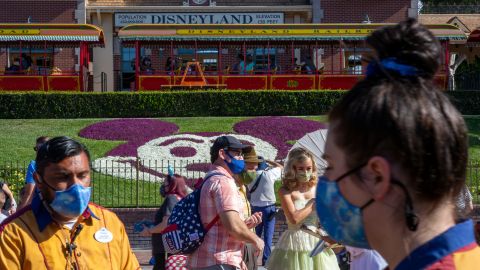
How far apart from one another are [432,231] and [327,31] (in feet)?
101

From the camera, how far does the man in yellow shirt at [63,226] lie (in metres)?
4.45

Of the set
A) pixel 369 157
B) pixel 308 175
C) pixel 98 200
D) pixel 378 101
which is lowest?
pixel 98 200

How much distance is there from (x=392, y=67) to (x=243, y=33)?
3038 centimetres

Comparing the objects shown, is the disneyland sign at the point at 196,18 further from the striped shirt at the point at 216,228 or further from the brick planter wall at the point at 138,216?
the striped shirt at the point at 216,228

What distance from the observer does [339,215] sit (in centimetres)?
238

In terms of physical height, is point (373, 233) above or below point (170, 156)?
above

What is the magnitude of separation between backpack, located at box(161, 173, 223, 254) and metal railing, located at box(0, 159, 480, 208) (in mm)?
11017

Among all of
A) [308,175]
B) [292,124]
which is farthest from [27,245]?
[292,124]

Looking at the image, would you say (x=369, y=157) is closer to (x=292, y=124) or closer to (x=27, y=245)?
(x=27, y=245)

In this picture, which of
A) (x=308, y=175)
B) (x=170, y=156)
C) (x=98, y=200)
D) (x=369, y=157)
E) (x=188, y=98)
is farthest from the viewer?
(x=188, y=98)

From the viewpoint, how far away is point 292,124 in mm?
26328

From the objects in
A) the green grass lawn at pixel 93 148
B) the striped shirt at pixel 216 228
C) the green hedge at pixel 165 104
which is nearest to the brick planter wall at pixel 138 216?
the green grass lawn at pixel 93 148

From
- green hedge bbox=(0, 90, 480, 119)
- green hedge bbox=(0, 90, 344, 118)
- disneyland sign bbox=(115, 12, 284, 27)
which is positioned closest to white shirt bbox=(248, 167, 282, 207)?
green hedge bbox=(0, 90, 480, 119)

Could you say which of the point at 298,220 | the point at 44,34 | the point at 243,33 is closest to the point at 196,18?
the point at 243,33
